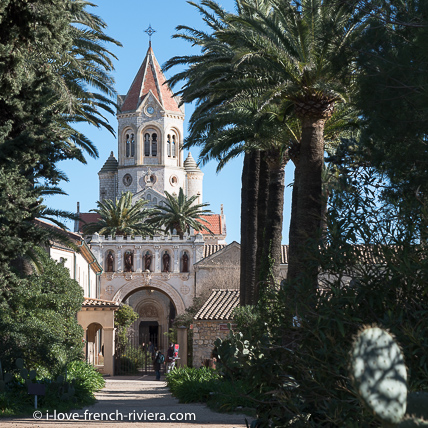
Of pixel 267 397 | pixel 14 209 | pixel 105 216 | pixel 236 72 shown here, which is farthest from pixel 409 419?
pixel 105 216

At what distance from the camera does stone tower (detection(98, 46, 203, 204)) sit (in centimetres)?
8531

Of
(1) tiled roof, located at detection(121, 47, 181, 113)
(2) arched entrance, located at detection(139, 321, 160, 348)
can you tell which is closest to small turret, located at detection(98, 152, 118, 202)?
(1) tiled roof, located at detection(121, 47, 181, 113)

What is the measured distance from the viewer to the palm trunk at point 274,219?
19.5 m

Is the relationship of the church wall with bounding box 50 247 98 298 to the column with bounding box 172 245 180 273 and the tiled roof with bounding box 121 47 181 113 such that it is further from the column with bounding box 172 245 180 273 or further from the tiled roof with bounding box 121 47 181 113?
the tiled roof with bounding box 121 47 181 113

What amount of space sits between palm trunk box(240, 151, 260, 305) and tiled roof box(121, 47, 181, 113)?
6427 centimetres

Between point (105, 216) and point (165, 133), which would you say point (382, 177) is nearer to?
point (105, 216)

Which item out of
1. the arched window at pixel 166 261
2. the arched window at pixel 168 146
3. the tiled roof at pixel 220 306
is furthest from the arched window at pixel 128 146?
→ the tiled roof at pixel 220 306

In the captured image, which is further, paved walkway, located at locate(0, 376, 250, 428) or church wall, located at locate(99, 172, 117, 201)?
church wall, located at locate(99, 172, 117, 201)

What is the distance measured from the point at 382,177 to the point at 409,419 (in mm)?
8145

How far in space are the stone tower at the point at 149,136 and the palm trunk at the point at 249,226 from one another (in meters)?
61.9

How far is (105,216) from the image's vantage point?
5775 centimetres

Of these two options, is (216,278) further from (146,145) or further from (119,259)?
(146,145)

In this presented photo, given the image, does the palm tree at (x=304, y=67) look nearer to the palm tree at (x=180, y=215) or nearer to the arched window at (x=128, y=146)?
the palm tree at (x=180, y=215)

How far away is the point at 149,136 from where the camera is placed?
86.1m
